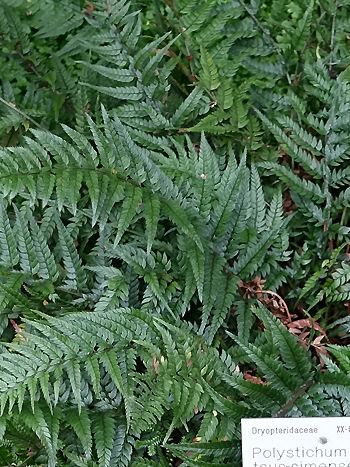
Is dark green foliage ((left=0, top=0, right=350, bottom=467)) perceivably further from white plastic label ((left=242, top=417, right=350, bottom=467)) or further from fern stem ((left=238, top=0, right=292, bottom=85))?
white plastic label ((left=242, top=417, right=350, bottom=467))

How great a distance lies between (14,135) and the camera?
9.33ft

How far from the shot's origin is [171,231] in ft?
8.40

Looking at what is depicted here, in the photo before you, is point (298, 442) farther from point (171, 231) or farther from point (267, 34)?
point (267, 34)

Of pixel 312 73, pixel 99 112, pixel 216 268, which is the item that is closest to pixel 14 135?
pixel 99 112

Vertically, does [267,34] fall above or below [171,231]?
above

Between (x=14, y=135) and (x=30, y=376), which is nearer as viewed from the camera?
(x=30, y=376)

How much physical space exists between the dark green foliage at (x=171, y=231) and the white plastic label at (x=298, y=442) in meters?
0.11

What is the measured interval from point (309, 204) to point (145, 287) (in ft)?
2.47

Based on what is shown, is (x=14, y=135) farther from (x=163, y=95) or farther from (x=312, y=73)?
(x=312, y=73)

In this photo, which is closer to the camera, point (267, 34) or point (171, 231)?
point (171, 231)

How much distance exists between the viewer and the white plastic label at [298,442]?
6.55ft

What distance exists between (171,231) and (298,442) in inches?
38.5

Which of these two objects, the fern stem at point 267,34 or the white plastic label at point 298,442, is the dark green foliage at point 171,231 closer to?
the fern stem at point 267,34

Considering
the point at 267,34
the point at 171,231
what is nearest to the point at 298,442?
the point at 171,231
